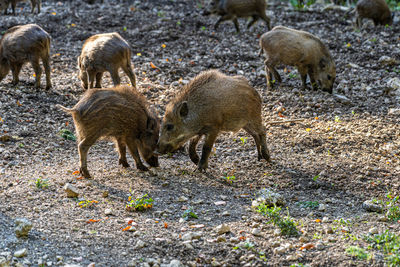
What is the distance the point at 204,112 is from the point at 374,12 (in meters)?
9.77

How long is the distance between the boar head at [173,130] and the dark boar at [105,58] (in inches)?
99.0

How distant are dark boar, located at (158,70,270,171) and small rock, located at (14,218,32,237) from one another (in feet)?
7.51

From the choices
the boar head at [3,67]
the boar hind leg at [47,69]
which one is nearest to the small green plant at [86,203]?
the boar hind leg at [47,69]

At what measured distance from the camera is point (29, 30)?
9.23 m

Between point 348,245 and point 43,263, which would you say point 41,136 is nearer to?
point 43,263

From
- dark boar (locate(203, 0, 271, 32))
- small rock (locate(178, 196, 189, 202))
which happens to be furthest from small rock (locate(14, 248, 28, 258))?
dark boar (locate(203, 0, 271, 32))

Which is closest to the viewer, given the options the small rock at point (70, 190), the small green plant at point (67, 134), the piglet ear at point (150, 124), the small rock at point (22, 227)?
the small rock at point (22, 227)

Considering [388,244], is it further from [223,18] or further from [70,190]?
[223,18]

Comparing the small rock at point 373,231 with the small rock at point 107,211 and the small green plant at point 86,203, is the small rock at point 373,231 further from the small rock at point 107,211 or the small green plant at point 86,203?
the small green plant at point 86,203

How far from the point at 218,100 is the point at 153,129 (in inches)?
35.1

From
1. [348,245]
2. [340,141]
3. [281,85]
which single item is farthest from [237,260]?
[281,85]

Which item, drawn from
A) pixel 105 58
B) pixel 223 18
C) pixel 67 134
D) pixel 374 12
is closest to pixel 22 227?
pixel 67 134

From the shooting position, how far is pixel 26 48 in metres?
9.15

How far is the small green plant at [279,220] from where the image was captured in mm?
4820
